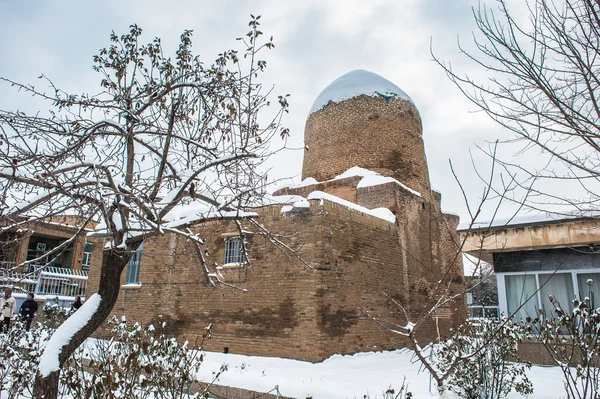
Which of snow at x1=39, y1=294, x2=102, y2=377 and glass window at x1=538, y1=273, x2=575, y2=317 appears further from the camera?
glass window at x1=538, y1=273, x2=575, y2=317

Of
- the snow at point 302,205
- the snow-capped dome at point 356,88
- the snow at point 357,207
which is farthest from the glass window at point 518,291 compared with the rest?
the snow-capped dome at point 356,88

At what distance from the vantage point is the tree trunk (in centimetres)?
402

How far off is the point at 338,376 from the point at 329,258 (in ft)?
9.18

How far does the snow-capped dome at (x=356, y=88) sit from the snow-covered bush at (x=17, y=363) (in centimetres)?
1239

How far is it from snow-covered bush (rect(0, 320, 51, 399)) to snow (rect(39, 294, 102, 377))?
17.1 inches

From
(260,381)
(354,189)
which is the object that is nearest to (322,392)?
(260,381)

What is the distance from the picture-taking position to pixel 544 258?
32.2 feet

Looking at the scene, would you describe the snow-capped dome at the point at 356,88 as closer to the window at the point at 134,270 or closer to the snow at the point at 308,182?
the snow at the point at 308,182

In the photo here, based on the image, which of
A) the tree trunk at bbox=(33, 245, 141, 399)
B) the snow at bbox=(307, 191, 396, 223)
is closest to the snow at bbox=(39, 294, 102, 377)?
the tree trunk at bbox=(33, 245, 141, 399)

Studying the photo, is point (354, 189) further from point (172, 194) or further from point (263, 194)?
point (172, 194)

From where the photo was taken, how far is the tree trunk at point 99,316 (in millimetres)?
4016

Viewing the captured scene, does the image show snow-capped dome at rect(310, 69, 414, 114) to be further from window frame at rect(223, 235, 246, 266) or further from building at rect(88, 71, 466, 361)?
window frame at rect(223, 235, 246, 266)

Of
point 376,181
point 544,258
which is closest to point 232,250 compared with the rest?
point 376,181

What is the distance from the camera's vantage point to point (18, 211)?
4.35m
